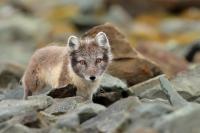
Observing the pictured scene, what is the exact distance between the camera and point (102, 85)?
17.0 meters

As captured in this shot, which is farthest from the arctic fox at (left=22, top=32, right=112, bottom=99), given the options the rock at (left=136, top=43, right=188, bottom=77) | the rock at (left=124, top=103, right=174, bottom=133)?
the rock at (left=136, top=43, right=188, bottom=77)

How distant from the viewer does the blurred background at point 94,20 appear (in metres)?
42.9

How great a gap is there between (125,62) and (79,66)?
310 cm

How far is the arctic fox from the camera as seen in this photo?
16375mm

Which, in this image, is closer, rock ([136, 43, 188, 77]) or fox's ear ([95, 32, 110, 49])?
fox's ear ([95, 32, 110, 49])

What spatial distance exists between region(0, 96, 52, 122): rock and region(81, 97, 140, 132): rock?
1.17 meters

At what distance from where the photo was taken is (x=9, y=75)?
67.6ft

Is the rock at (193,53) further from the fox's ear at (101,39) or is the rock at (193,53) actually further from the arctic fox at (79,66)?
the fox's ear at (101,39)

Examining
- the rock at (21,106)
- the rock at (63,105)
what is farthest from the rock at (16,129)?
the rock at (63,105)

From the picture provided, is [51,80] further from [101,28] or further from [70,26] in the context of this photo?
[70,26]

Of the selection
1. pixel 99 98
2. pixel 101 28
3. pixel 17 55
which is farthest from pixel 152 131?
pixel 17 55

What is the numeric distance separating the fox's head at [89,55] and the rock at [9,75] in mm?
3855

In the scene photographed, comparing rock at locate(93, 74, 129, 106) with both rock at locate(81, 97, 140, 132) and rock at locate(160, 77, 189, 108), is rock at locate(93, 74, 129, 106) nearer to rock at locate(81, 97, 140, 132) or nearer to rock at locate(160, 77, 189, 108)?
rock at locate(160, 77, 189, 108)

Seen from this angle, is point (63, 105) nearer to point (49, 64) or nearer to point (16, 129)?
point (16, 129)
